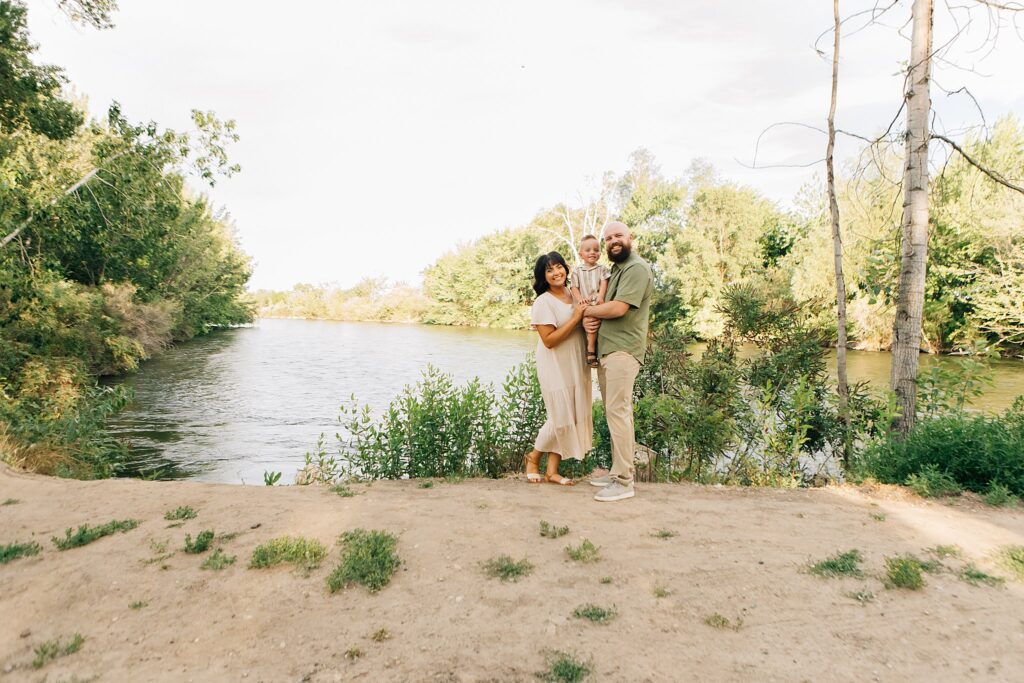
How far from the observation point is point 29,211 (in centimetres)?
925

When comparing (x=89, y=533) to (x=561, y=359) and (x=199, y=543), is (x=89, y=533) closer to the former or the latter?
(x=199, y=543)

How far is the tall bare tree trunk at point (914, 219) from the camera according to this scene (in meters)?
Answer: 5.64

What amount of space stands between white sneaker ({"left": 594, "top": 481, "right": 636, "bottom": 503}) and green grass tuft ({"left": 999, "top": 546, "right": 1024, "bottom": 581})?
2.38 metres

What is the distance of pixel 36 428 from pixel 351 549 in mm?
7605

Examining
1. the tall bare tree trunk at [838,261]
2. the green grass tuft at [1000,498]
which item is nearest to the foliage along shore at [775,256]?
the tall bare tree trunk at [838,261]

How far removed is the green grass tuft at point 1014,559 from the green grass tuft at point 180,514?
17.5ft

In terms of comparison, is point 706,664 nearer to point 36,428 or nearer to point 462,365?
point 36,428

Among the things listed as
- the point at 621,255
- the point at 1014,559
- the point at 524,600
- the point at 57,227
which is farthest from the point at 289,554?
the point at 57,227

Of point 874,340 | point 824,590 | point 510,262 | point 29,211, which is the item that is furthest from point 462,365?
point 510,262

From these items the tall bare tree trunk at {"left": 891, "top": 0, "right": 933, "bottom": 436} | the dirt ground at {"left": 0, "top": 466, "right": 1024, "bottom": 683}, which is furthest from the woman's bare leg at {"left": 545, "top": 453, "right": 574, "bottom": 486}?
the tall bare tree trunk at {"left": 891, "top": 0, "right": 933, "bottom": 436}

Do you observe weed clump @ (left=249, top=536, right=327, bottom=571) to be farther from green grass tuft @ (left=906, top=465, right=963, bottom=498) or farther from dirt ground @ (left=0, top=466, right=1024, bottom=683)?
green grass tuft @ (left=906, top=465, right=963, bottom=498)

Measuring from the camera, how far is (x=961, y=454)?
494 cm

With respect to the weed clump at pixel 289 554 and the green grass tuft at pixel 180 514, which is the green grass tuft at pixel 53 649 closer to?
the weed clump at pixel 289 554

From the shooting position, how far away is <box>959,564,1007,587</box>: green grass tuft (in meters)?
3.04
